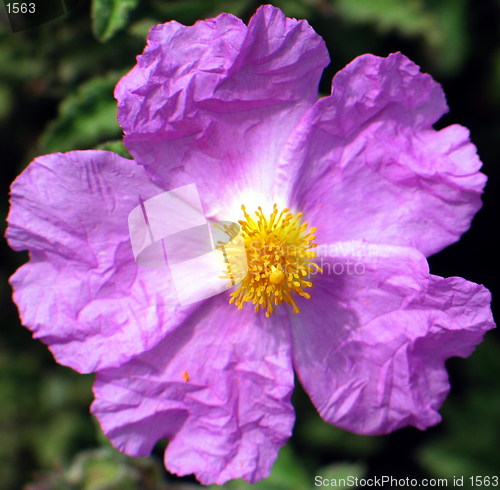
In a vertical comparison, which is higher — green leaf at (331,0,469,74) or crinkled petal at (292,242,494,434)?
green leaf at (331,0,469,74)

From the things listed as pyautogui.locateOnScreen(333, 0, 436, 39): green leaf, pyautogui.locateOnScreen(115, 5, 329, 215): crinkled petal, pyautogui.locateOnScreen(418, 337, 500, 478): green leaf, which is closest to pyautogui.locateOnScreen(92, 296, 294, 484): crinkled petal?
pyautogui.locateOnScreen(115, 5, 329, 215): crinkled petal

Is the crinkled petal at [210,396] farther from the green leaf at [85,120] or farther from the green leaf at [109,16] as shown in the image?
the green leaf at [109,16]

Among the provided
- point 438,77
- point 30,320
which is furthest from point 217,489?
point 438,77

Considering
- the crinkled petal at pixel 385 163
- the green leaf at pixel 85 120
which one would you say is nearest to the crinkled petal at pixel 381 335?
the crinkled petal at pixel 385 163

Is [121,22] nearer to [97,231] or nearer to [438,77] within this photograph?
[97,231]

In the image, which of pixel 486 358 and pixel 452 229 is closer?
pixel 452 229

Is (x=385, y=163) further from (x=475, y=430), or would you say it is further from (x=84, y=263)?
(x=475, y=430)

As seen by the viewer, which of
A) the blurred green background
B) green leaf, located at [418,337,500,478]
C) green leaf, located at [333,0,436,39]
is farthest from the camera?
green leaf, located at [418,337,500,478]

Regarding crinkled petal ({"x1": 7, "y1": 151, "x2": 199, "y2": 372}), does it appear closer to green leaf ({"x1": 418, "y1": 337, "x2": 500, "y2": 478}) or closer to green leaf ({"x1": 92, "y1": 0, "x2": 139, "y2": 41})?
green leaf ({"x1": 92, "y1": 0, "x2": 139, "y2": 41})
